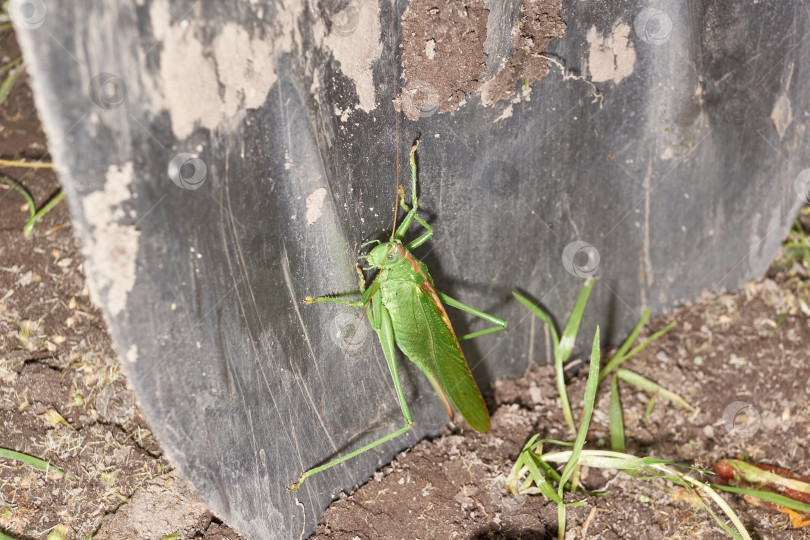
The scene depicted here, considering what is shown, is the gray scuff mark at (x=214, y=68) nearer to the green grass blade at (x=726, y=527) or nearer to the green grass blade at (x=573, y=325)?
the green grass blade at (x=573, y=325)

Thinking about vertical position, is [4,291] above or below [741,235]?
above

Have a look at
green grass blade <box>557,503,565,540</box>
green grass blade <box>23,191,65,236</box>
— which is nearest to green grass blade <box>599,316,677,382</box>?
green grass blade <box>557,503,565,540</box>

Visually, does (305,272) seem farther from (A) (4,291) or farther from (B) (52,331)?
(A) (4,291)

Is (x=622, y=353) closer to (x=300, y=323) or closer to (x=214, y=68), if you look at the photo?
(x=300, y=323)

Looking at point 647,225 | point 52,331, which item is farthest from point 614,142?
point 52,331

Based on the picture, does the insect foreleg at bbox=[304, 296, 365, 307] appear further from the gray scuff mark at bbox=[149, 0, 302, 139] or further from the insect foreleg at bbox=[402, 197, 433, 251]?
the gray scuff mark at bbox=[149, 0, 302, 139]

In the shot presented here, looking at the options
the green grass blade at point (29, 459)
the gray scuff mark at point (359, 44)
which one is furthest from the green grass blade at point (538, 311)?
the green grass blade at point (29, 459)

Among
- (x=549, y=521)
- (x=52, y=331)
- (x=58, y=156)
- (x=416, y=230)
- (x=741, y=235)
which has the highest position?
(x=58, y=156)

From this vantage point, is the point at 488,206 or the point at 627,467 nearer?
the point at 627,467
